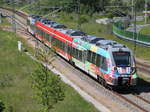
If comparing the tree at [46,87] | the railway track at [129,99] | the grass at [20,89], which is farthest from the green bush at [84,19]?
the tree at [46,87]

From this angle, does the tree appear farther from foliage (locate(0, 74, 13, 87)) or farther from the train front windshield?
foliage (locate(0, 74, 13, 87))

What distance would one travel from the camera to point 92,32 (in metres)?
73.1

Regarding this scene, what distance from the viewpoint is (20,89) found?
1246 inches

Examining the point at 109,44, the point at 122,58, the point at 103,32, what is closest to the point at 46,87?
the point at 122,58

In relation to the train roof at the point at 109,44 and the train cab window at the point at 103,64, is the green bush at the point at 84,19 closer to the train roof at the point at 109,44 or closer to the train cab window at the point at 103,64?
the train roof at the point at 109,44

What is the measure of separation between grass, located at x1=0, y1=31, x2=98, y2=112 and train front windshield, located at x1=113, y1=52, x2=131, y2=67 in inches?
146

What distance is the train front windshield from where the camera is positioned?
27.1m

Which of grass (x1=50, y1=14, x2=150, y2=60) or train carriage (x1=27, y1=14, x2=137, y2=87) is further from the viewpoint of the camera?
grass (x1=50, y1=14, x2=150, y2=60)

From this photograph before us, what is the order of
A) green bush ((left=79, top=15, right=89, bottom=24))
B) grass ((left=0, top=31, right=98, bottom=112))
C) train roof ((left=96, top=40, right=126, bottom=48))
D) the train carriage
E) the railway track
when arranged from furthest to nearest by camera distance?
green bush ((left=79, top=15, right=89, bottom=24)) → train roof ((left=96, top=40, right=126, bottom=48)) → the train carriage → grass ((left=0, top=31, right=98, bottom=112)) → the railway track

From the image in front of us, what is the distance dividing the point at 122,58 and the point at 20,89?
9423mm

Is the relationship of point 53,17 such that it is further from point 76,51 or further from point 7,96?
point 7,96

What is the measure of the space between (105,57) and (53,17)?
7504 centimetres

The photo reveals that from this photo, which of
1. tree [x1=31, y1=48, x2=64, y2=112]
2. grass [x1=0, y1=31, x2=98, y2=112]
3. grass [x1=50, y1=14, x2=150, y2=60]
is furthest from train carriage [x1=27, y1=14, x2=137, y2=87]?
grass [x1=50, y1=14, x2=150, y2=60]

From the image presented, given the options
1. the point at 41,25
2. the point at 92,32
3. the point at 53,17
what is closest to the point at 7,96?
the point at 41,25
